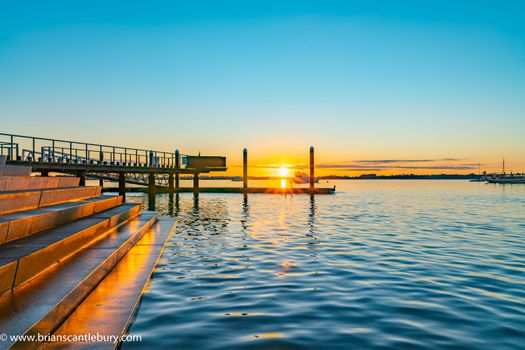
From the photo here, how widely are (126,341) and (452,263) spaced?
28.3ft

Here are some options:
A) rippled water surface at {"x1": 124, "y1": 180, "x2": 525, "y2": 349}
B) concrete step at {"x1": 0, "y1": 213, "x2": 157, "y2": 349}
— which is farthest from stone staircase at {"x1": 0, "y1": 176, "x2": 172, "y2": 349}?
rippled water surface at {"x1": 124, "y1": 180, "x2": 525, "y2": 349}

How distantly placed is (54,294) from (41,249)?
1.27 meters

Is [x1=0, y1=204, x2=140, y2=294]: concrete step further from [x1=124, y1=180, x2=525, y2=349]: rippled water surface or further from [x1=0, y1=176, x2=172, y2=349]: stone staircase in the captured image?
[x1=124, y1=180, x2=525, y2=349]: rippled water surface

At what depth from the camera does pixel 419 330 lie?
610 cm

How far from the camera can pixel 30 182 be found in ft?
37.3

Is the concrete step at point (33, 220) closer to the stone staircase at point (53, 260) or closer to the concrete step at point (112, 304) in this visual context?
the stone staircase at point (53, 260)

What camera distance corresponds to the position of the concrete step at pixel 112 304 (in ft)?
17.3

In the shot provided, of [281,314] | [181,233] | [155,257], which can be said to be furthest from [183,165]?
[281,314]

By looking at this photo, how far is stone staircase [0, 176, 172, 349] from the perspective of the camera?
5.05m

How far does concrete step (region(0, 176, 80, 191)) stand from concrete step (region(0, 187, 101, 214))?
41cm

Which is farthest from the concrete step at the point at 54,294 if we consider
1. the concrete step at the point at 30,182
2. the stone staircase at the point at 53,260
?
the concrete step at the point at 30,182

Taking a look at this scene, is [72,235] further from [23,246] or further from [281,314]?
[281,314]

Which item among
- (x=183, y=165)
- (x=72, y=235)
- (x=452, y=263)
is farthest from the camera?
(x=183, y=165)

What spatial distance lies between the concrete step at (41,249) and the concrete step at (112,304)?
2.65ft
